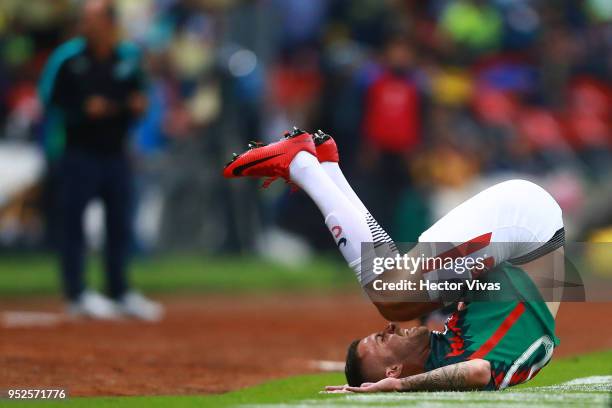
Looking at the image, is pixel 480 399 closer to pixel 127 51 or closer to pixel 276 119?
pixel 127 51

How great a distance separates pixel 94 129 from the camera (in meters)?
11.3

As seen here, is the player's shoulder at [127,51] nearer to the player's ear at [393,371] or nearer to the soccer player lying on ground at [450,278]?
the soccer player lying on ground at [450,278]

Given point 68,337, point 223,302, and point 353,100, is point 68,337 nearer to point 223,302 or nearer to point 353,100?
point 223,302

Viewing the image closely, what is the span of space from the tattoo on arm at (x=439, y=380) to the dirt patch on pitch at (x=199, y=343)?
136 cm

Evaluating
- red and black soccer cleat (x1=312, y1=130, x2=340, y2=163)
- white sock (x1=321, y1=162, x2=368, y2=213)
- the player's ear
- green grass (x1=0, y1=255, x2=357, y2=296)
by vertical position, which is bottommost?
the player's ear

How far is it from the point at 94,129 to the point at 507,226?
5.82 metres

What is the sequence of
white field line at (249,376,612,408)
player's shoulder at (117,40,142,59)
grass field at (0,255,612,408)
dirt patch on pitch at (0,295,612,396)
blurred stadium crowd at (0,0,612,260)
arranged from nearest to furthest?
white field line at (249,376,612,408) → grass field at (0,255,612,408) → dirt patch on pitch at (0,295,612,396) → player's shoulder at (117,40,142,59) → blurred stadium crowd at (0,0,612,260)

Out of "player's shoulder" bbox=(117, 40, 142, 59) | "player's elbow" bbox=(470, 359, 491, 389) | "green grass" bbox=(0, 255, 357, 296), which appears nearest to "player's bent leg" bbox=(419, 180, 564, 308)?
"player's elbow" bbox=(470, 359, 491, 389)

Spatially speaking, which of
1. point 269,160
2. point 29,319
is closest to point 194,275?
point 29,319

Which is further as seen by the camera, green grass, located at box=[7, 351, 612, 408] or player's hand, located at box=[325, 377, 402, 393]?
player's hand, located at box=[325, 377, 402, 393]

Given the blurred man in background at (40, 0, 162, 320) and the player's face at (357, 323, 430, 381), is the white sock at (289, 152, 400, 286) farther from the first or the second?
the blurred man in background at (40, 0, 162, 320)

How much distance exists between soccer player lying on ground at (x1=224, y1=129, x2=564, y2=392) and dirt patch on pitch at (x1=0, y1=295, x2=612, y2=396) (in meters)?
1.19

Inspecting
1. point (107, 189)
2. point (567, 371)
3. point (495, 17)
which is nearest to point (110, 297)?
point (107, 189)

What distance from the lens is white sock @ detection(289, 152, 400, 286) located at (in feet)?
21.1
